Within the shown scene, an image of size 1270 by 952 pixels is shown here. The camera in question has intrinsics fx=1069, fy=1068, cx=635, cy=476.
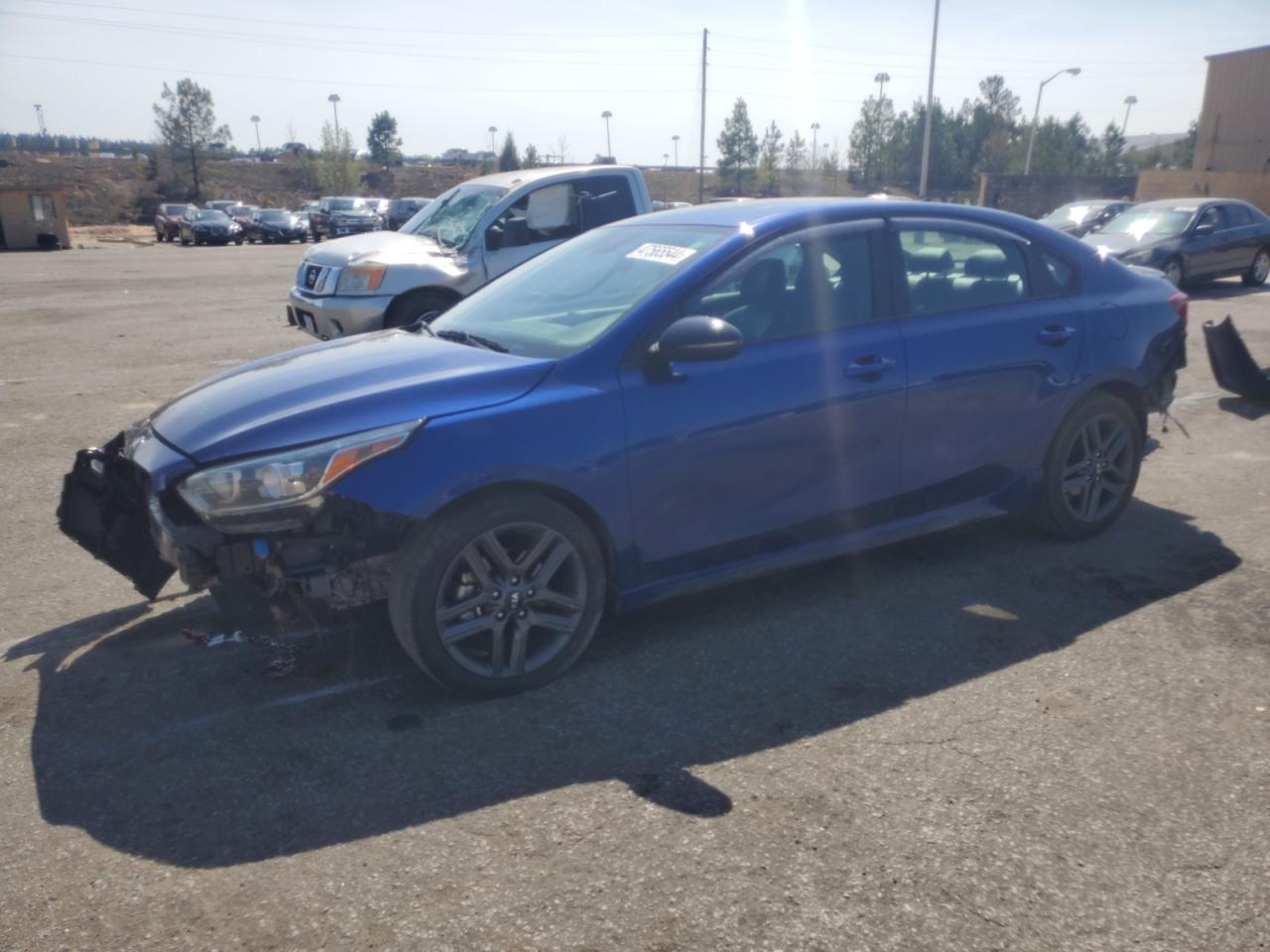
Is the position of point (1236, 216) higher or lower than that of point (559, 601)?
higher

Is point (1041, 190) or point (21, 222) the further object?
point (1041, 190)

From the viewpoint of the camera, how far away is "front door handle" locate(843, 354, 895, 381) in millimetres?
4477

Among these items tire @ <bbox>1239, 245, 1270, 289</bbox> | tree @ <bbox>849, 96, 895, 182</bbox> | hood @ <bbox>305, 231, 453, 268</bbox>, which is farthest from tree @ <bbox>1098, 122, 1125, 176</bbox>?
hood @ <bbox>305, 231, 453, 268</bbox>

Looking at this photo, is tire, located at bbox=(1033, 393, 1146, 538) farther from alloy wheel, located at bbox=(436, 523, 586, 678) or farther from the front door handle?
alloy wheel, located at bbox=(436, 523, 586, 678)

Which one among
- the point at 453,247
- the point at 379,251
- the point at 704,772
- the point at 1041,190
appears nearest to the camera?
→ the point at 704,772

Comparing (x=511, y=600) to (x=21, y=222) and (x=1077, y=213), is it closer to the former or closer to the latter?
(x=1077, y=213)

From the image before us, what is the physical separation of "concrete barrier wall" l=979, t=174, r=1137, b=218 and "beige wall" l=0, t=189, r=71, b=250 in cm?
3362

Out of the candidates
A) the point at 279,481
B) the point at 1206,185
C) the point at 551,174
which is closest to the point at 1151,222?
the point at 551,174

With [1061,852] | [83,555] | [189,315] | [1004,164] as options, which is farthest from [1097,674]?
[1004,164]

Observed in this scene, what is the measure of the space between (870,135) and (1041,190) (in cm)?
2748

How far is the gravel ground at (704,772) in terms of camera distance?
272cm

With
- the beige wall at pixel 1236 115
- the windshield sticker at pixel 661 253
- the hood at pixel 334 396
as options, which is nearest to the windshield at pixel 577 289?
the windshield sticker at pixel 661 253

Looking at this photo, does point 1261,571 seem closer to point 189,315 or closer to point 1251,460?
point 1251,460

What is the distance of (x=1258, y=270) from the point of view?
17.8 meters
